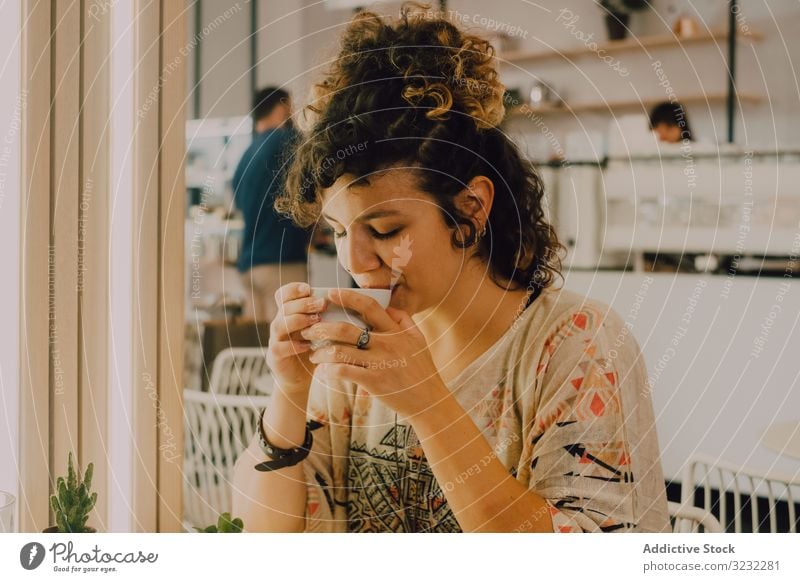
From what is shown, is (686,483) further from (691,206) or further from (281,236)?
(281,236)

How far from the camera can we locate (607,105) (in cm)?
73

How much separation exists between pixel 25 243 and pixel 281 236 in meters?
0.25

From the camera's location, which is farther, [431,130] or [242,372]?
[242,372]

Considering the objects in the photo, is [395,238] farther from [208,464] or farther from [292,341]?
[208,464]

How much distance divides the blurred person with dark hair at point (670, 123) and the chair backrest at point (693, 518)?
14.7 inches

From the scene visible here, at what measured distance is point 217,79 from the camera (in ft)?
2.32

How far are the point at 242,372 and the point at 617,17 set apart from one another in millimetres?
589

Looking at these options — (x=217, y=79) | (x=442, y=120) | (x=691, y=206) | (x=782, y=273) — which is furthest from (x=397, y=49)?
(x=782, y=273)

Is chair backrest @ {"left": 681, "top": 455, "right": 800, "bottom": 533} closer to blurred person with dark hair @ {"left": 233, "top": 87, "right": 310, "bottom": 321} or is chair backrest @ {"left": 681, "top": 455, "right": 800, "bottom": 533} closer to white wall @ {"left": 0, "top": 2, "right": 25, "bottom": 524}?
blurred person with dark hair @ {"left": 233, "top": 87, "right": 310, "bottom": 321}

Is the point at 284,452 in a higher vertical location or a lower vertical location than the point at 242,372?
lower

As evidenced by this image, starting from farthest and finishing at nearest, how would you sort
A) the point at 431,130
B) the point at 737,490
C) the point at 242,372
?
the point at 242,372
the point at 737,490
the point at 431,130

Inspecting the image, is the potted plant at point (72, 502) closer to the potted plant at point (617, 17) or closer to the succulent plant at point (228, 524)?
the succulent plant at point (228, 524)

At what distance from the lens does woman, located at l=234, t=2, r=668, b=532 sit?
63cm

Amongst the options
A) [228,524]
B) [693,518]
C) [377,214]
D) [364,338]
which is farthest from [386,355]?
[693,518]
